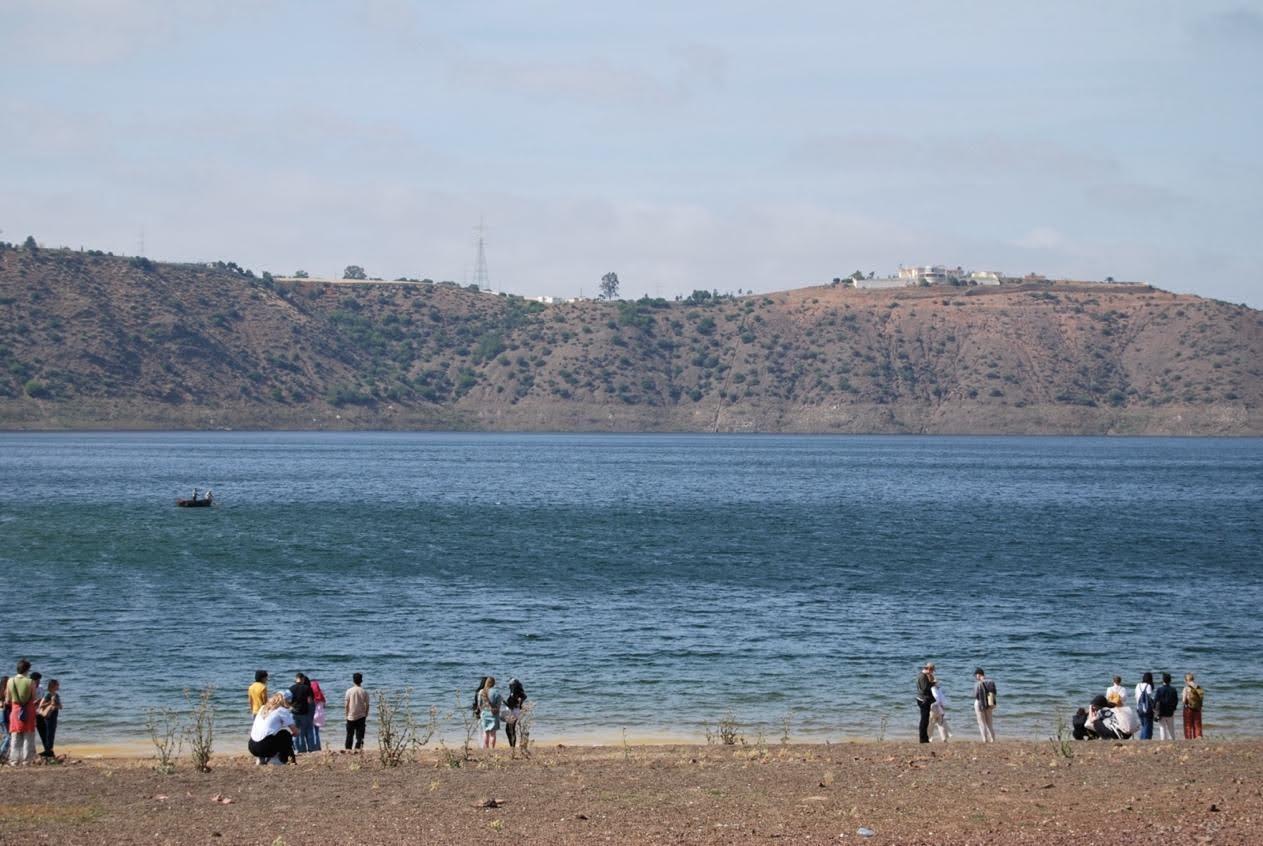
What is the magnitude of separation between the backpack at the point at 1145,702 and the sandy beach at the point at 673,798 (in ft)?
8.81

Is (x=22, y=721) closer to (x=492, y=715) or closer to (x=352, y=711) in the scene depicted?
(x=352, y=711)

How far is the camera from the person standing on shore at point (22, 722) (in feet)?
68.2

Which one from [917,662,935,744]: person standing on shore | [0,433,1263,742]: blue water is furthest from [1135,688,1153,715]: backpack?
[917,662,935,744]: person standing on shore

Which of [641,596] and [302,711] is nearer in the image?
[302,711]

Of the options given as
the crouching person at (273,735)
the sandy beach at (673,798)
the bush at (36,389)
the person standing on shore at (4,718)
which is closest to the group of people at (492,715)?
the sandy beach at (673,798)

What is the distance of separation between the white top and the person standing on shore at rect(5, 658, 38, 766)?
11.0ft

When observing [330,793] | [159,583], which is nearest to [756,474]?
[159,583]

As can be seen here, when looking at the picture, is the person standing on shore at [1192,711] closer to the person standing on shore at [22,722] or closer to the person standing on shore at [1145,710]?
the person standing on shore at [1145,710]

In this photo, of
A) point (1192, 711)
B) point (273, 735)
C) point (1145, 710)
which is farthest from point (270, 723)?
point (1192, 711)

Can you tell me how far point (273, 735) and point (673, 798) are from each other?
21.0 ft

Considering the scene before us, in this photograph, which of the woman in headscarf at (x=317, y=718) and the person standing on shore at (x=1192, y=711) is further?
the person standing on shore at (x=1192, y=711)

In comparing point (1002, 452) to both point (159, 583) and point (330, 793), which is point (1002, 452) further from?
point (330, 793)

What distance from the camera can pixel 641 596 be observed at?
1828 inches

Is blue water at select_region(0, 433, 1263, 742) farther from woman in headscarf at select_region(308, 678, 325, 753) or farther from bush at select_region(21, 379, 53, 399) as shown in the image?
bush at select_region(21, 379, 53, 399)
